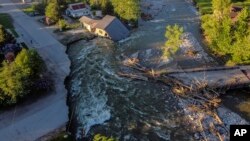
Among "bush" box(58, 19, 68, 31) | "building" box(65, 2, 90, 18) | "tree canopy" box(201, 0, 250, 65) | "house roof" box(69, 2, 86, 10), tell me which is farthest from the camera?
"house roof" box(69, 2, 86, 10)

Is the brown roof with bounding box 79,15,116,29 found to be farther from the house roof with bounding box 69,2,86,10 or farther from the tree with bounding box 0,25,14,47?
the tree with bounding box 0,25,14,47

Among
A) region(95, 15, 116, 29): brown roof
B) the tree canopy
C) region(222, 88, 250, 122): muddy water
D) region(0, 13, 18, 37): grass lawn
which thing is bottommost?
region(222, 88, 250, 122): muddy water

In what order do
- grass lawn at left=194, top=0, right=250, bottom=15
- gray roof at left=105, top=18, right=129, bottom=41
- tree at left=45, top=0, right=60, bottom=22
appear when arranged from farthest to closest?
1. grass lawn at left=194, top=0, right=250, bottom=15
2. tree at left=45, top=0, right=60, bottom=22
3. gray roof at left=105, top=18, right=129, bottom=41

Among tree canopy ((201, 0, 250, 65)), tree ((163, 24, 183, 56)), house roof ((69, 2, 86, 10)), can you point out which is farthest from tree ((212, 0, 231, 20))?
house roof ((69, 2, 86, 10))

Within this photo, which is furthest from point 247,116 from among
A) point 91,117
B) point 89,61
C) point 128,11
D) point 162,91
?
point 128,11

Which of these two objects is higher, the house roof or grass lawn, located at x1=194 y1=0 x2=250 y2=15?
the house roof

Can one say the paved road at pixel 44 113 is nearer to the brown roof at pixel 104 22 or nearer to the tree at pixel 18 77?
the tree at pixel 18 77

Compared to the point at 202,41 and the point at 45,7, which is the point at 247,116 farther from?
the point at 45,7

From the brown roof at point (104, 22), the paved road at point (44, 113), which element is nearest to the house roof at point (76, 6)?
the brown roof at point (104, 22)
